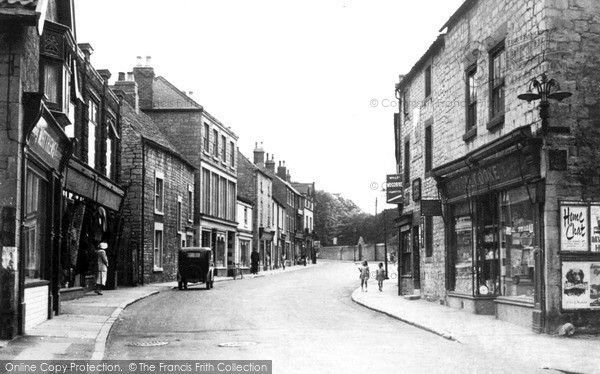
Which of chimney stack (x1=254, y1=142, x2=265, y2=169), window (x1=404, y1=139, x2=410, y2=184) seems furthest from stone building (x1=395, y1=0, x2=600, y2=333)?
chimney stack (x1=254, y1=142, x2=265, y2=169)

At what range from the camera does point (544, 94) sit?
13.8 m

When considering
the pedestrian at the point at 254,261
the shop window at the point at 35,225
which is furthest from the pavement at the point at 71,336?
the pedestrian at the point at 254,261

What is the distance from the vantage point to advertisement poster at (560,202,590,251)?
13859 mm

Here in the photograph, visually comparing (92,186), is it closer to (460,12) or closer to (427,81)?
(427,81)

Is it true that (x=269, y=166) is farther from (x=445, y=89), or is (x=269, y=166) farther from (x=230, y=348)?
(x=230, y=348)

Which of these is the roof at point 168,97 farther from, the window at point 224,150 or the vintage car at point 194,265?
the vintage car at point 194,265

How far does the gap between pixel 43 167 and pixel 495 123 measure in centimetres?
978

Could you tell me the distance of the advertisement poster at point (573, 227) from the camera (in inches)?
546

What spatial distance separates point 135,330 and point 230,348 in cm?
368

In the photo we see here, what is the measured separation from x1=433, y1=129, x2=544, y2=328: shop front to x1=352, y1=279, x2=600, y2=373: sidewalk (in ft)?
1.86

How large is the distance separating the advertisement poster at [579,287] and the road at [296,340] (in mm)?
2677

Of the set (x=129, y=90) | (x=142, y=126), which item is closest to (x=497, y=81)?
(x=142, y=126)

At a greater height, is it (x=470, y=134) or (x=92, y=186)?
(x=470, y=134)

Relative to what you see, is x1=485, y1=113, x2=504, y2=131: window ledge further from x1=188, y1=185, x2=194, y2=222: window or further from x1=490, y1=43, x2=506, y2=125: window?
x1=188, y1=185, x2=194, y2=222: window
